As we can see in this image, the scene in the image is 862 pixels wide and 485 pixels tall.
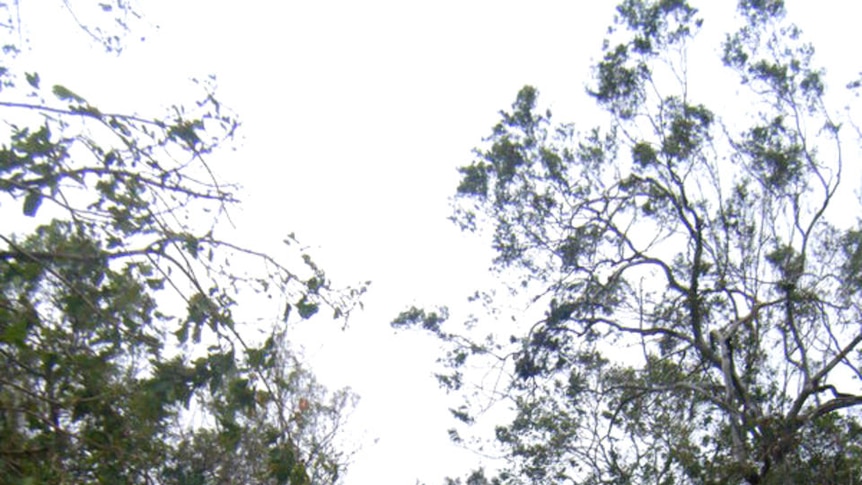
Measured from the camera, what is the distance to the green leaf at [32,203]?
322 cm

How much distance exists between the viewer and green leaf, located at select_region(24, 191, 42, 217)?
322 centimetres

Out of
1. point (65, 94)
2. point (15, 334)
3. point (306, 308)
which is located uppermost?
point (65, 94)

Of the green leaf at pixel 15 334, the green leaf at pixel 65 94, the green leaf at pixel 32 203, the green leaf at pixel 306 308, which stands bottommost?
the green leaf at pixel 15 334

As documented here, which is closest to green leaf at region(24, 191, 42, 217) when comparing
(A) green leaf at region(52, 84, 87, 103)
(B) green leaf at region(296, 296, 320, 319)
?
(A) green leaf at region(52, 84, 87, 103)

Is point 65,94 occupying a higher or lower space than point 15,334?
higher

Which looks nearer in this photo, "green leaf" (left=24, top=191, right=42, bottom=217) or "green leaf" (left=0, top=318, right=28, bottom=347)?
"green leaf" (left=0, top=318, right=28, bottom=347)

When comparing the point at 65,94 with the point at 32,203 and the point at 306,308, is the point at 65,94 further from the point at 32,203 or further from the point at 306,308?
the point at 306,308

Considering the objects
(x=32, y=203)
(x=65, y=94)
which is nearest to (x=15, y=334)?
(x=32, y=203)

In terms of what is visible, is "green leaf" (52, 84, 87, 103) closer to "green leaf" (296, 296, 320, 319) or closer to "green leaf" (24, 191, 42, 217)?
"green leaf" (24, 191, 42, 217)

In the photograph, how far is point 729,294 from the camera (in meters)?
13.8

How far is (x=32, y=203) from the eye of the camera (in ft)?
10.6

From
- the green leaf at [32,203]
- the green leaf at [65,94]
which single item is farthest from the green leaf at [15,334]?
the green leaf at [65,94]

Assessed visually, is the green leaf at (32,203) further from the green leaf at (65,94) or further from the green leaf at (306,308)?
the green leaf at (306,308)

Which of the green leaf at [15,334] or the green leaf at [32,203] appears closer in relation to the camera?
the green leaf at [15,334]
